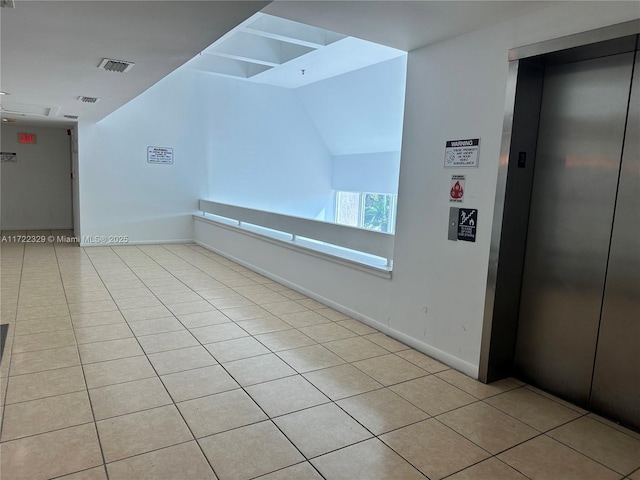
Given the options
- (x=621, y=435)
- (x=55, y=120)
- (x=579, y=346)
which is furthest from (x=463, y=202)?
(x=55, y=120)

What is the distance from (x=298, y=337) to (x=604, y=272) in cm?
238

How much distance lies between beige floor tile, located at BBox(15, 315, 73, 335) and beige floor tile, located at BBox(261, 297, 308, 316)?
188 centimetres

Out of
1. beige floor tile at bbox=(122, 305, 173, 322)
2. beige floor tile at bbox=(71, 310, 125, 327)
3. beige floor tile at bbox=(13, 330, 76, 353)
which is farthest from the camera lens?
beige floor tile at bbox=(122, 305, 173, 322)

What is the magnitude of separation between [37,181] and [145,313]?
7.29 metres

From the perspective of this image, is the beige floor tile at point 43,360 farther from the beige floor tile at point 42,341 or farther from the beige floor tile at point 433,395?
the beige floor tile at point 433,395

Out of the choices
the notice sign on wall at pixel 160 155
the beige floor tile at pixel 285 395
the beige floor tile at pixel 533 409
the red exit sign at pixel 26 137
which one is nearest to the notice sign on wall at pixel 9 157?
the red exit sign at pixel 26 137

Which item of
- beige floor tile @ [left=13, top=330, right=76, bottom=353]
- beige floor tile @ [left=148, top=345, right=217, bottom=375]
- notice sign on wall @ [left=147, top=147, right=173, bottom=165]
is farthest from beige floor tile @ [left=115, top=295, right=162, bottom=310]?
notice sign on wall @ [left=147, top=147, right=173, bottom=165]

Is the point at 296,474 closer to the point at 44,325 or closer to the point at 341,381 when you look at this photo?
the point at 341,381

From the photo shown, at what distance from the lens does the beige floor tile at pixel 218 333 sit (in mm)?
3586

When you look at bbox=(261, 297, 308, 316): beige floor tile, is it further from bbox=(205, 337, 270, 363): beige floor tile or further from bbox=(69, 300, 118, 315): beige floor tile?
bbox=(69, 300, 118, 315): beige floor tile

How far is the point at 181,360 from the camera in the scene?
314 centimetres

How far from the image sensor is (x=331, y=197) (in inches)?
429

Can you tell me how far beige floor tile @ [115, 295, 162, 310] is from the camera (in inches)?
172

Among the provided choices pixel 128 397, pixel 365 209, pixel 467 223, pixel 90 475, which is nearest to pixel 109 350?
pixel 128 397
